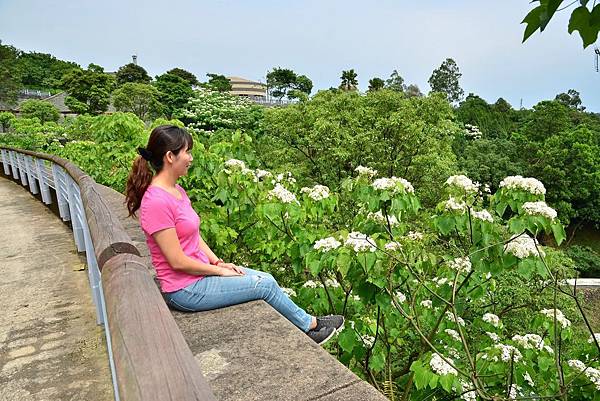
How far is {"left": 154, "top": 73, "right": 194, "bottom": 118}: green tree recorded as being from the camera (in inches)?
1372

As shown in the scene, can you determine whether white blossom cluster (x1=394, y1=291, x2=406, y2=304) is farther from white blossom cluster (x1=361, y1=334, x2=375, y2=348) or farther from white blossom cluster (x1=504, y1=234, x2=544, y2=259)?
white blossom cluster (x1=504, y1=234, x2=544, y2=259)

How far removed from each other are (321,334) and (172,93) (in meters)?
36.8

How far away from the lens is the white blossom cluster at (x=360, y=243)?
2.44 meters

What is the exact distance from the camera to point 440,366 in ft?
8.30

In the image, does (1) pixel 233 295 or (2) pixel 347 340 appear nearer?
(1) pixel 233 295

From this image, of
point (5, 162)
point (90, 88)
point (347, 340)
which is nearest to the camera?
point (347, 340)

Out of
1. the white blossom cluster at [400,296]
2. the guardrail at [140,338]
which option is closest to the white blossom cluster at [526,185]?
the white blossom cluster at [400,296]

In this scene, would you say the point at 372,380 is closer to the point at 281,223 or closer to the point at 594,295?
the point at 281,223

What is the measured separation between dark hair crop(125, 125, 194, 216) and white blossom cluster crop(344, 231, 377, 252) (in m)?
1.02

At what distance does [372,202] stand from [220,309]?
1090 mm

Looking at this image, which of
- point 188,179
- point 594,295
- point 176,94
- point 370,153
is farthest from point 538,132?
point 188,179

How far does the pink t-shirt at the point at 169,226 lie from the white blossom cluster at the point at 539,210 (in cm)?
173

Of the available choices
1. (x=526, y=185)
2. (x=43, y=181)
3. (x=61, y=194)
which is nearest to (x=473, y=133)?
(x=43, y=181)

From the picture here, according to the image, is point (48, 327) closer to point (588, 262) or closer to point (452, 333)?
point (452, 333)
